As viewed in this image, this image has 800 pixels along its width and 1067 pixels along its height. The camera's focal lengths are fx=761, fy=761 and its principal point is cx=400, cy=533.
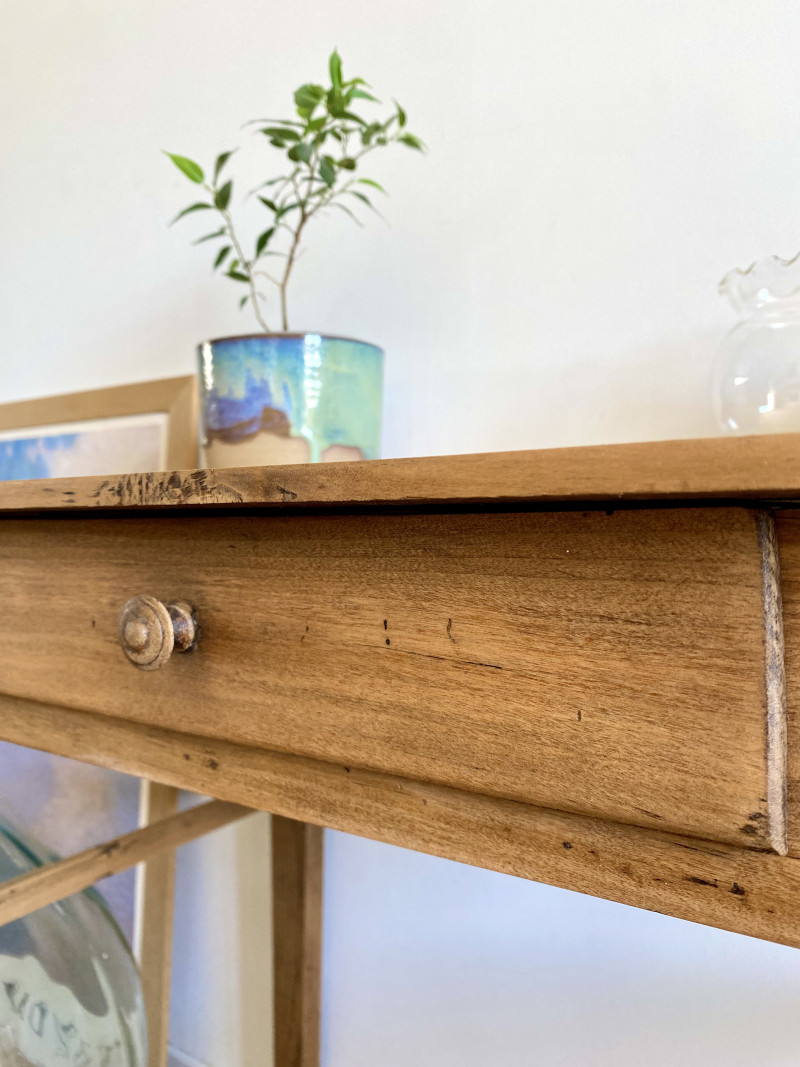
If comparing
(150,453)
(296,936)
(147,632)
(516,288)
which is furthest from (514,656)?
(150,453)

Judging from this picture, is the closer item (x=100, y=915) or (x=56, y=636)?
(x=56, y=636)

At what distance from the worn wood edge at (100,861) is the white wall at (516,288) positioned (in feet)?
0.51

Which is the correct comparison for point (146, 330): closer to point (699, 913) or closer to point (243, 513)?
point (243, 513)

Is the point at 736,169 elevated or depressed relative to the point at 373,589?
elevated

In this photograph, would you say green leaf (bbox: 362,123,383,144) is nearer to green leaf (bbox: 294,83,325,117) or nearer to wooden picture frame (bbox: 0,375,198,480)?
green leaf (bbox: 294,83,325,117)

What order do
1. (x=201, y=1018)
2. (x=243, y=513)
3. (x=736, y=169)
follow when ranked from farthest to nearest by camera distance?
(x=201, y=1018), (x=736, y=169), (x=243, y=513)

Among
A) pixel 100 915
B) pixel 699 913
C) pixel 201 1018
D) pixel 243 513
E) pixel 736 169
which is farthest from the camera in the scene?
pixel 201 1018

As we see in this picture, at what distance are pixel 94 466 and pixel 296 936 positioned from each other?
63cm

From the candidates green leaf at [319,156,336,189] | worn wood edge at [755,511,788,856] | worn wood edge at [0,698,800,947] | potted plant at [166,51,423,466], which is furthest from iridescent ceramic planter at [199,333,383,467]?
worn wood edge at [755,511,788,856]

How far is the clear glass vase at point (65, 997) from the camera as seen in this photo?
0.72 metres

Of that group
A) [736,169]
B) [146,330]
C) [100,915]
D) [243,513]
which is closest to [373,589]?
[243,513]

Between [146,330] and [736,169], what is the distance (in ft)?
2.40

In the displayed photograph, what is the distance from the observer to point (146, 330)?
1.01m

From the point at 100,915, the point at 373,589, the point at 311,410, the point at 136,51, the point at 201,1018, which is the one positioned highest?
the point at 136,51
